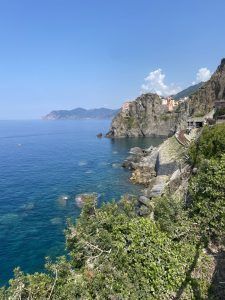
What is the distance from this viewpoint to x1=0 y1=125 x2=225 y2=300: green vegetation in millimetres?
17000

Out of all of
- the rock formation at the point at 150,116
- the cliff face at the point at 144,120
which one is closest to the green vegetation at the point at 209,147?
the rock formation at the point at 150,116

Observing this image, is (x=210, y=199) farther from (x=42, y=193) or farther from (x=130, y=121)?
(x=130, y=121)

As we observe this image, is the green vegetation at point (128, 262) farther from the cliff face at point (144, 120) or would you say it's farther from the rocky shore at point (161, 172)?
the cliff face at point (144, 120)

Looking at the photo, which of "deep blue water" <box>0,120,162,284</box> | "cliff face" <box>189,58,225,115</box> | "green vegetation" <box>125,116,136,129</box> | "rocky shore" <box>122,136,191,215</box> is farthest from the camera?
"green vegetation" <box>125,116,136,129</box>

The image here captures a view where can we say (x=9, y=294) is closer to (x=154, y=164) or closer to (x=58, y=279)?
(x=58, y=279)

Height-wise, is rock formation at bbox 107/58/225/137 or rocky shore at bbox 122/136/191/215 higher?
rock formation at bbox 107/58/225/137

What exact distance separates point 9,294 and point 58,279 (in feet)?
9.40

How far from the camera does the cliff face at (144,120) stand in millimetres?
171750

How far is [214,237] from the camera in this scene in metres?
26.2

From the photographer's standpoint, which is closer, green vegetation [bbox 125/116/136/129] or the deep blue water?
the deep blue water

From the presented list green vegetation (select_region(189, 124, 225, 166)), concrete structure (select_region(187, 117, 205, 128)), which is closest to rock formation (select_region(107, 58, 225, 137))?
concrete structure (select_region(187, 117, 205, 128))

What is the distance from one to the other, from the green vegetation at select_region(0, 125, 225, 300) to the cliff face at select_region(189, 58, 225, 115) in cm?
13345

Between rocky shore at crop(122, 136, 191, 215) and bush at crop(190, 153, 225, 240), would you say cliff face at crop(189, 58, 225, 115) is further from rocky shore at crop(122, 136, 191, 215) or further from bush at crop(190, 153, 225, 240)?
bush at crop(190, 153, 225, 240)

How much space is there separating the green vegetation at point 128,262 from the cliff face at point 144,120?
478 ft
